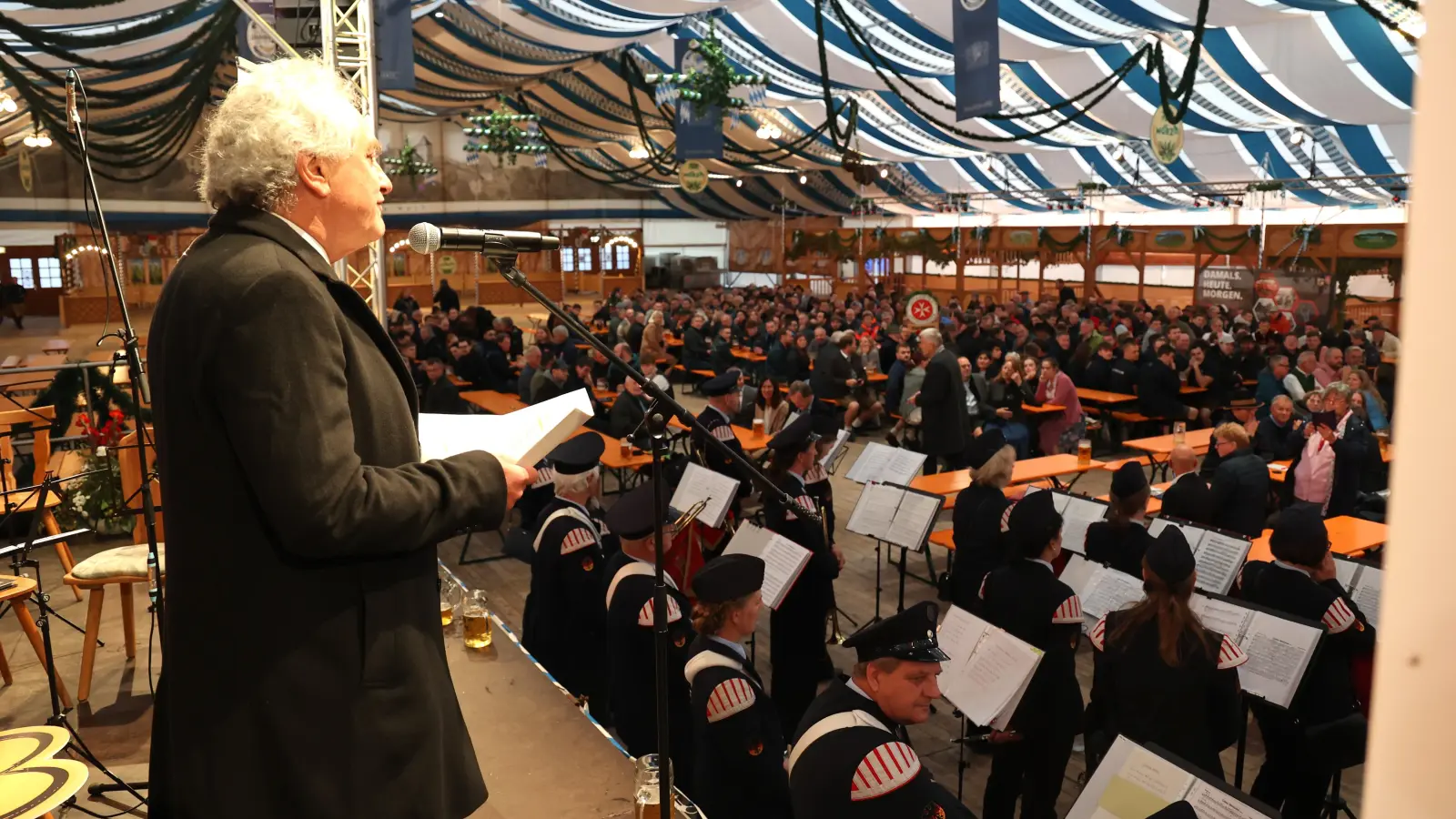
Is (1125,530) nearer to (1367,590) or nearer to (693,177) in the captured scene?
(1367,590)

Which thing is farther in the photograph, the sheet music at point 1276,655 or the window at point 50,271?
the window at point 50,271

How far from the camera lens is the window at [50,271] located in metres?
28.3

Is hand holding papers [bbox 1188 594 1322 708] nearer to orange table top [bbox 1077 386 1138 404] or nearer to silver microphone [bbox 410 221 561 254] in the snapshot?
silver microphone [bbox 410 221 561 254]

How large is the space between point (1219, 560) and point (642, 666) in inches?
116

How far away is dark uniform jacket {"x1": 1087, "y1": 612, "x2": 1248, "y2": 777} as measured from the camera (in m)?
3.71

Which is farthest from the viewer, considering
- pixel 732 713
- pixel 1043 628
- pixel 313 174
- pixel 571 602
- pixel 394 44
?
pixel 394 44

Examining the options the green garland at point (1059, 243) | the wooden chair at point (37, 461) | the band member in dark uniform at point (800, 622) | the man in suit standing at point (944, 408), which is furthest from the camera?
the green garland at point (1059, 243)

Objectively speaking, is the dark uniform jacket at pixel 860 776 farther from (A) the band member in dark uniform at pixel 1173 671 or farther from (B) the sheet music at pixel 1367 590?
(B) the sheet music at pixel 1367 590

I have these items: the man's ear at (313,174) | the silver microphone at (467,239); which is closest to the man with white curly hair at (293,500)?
the man's ear at (313,174)

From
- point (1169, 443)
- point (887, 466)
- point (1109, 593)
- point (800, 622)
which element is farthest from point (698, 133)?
point (1109, 593)

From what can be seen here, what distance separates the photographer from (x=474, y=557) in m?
8.53

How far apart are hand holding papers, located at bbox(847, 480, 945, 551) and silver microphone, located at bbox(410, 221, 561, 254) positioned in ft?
14.0

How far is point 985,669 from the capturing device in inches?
150

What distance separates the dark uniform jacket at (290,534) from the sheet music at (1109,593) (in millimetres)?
3990
